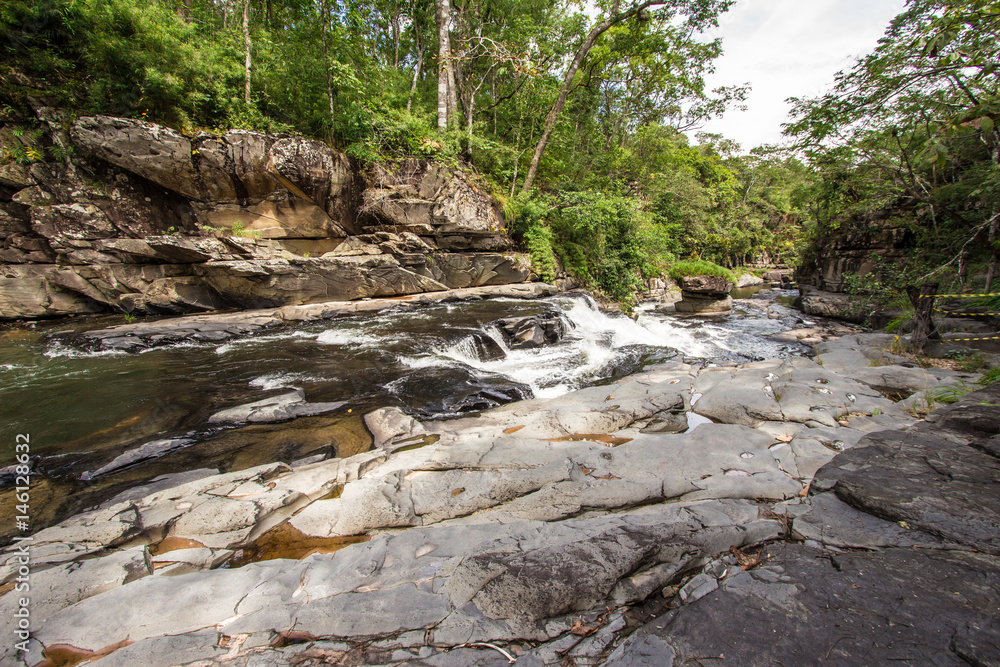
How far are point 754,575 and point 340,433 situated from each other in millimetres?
4388

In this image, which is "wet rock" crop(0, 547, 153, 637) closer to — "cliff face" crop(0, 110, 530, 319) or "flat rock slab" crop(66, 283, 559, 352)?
"flat rock slab" crop(66, 283, 559, 352)

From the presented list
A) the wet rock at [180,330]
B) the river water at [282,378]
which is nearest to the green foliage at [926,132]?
the river water at [282,378]

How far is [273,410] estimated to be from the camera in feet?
16.5

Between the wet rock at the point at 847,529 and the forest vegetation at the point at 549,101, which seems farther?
the forest vegetation at the point at 549,101

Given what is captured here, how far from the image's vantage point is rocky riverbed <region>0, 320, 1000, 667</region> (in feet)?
4.96

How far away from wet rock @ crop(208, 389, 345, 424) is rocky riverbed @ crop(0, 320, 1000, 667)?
125 cm

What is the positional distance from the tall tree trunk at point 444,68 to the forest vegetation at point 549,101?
77mm

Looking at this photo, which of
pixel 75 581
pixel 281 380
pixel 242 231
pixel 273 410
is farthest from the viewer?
pixel 242 231

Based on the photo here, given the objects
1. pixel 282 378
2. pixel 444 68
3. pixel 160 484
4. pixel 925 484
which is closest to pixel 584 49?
pixel 444 68

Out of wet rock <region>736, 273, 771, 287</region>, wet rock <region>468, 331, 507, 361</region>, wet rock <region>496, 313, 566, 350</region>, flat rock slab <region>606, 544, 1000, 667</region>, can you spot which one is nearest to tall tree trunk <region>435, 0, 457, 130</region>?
wet rock <region>496, 313, 566, 350</region>

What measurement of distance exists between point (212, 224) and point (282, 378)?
7.75m

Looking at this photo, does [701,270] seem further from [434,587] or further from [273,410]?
[434,587]

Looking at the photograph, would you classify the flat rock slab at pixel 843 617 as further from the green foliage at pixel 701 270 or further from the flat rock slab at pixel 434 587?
the green foliage at pixel 701 270

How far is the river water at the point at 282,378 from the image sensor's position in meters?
4.16
